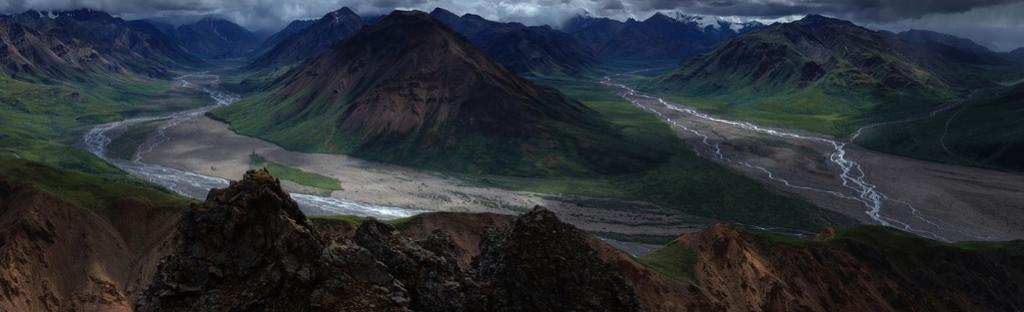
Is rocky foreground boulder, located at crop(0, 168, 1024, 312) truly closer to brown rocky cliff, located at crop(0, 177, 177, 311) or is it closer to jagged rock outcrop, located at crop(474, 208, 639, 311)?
jagged rock outcrop, located at crop(474, 208, 639, 311)

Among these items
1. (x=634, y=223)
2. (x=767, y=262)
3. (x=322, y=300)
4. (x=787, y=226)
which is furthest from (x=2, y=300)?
(x=787, y=226)

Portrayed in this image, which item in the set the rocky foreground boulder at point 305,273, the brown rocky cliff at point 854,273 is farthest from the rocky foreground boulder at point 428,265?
the brown rocky cliff at point 854,273

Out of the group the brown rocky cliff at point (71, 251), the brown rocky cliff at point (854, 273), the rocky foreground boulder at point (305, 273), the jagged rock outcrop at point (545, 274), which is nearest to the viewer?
the rocky foreground boulder at point (305, 273)

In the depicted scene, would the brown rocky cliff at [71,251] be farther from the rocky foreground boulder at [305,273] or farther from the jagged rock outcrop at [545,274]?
the jagged rock outcrop at [545,274]

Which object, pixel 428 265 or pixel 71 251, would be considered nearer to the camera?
pixel 428 265

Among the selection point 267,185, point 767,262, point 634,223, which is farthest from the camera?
point 634,223

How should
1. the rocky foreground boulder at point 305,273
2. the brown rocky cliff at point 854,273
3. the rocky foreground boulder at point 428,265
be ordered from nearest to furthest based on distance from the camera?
1. the rocky foreground boulder at point 305,273
2. the rocky foreground boulder at point 428,265
3. the brown rocky cliff at point 854,273

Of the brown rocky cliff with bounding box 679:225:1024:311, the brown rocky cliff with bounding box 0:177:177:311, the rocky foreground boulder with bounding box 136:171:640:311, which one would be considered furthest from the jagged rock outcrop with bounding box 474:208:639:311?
the brown rocky cliff with bounding box 0:177:177:311

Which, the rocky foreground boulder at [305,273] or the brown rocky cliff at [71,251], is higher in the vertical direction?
the rocky foreground boulder at [305,273]

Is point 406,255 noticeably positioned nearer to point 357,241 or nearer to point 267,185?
point 357,241

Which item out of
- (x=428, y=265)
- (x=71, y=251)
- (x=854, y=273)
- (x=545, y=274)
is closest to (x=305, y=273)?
(x=428, y=265)

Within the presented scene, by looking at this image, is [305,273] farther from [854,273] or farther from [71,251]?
[854,273]
